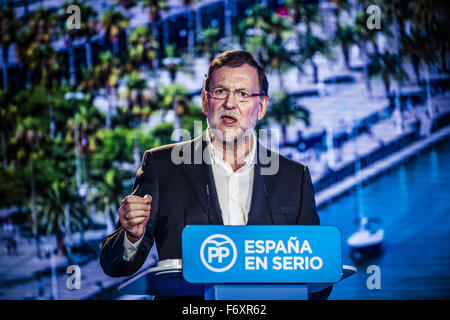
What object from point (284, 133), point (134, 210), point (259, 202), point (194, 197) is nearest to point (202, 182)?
point (194, 197)

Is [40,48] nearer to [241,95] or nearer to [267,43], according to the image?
[267,43]

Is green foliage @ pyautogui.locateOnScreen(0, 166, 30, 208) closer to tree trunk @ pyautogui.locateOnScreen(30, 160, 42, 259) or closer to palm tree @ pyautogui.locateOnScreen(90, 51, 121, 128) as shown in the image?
tree trunk @ pyautogui.locateOnScreen(30, 160, 42, 259)

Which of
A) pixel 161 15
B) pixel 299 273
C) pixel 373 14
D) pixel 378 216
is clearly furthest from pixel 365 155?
pixel 299 273

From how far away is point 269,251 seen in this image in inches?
84.4

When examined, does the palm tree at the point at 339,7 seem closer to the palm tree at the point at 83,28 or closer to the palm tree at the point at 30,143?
the palm tree at the point at 83,28

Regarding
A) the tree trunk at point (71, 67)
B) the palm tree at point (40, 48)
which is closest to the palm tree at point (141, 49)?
the tree trunk at point (71, 67)

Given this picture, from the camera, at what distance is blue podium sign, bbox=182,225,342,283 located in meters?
2.10

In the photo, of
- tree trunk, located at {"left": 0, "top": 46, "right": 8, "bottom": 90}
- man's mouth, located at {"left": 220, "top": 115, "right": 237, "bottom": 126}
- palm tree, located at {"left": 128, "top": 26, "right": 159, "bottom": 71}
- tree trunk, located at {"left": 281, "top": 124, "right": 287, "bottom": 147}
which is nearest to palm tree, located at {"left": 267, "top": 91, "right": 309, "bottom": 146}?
tree trunk, located at {"left": 281, "top": 124, "right": 287, "bottom": 147}

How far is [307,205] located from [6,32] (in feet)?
9.41

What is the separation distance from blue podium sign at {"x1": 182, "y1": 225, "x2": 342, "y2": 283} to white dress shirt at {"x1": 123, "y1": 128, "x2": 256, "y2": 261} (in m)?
0.61

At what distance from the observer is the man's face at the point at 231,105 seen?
2.81 m
